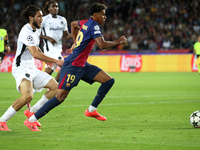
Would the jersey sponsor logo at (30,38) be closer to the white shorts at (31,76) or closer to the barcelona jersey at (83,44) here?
the white shorts at (31,76)

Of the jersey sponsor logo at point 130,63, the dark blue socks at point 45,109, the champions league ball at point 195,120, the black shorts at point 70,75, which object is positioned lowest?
the jersey sponsor logo at point 130,63

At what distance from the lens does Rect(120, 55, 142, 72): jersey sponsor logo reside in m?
26.9

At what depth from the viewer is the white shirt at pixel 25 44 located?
273 inches

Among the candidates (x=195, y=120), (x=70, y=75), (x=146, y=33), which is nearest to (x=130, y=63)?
(x=146, y=33)

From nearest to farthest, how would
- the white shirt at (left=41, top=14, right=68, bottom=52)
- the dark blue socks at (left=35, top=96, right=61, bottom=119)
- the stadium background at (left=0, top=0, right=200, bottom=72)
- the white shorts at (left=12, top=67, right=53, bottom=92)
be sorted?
1. the dark blue socks at (left=35, top=96, right=61, bottom=119)
2. the white shorts at (left=12, top=67, right=53, bottom=92)
3. the white shirt at (left=41, top=14, right=68, bottom=52)
4. the stadium background at (left=0, top=0, right=200, bottom=72)

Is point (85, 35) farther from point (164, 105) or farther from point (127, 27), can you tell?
point (127, 27)

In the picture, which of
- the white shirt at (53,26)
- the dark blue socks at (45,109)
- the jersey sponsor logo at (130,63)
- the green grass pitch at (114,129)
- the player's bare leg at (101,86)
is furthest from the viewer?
the jersey sponsor logo at (130,63)

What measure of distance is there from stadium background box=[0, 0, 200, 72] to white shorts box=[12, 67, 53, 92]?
1955 centimetres

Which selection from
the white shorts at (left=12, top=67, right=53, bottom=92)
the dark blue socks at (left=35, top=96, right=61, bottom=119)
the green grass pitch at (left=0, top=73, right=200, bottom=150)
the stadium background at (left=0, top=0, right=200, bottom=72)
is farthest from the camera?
the stadium background at (left=0, top=0, right=200, bottom=72)

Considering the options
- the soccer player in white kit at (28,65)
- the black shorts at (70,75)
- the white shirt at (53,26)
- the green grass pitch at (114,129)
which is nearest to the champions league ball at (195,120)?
the green grass pitch at (114,129)

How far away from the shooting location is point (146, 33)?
2898 cm

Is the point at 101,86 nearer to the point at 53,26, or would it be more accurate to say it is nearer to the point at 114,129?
the point at 114,129

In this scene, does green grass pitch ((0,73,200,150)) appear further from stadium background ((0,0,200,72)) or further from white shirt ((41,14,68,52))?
stadium background ((0,0,200,72))

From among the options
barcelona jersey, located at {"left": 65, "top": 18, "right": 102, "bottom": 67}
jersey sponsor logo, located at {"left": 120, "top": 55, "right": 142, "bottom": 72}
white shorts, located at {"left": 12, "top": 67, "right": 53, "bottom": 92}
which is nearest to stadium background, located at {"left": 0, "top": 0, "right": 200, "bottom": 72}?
jersey sponsor logo, located at {"left": 120, "top": 55, "right": 142, "bottom": 72}
